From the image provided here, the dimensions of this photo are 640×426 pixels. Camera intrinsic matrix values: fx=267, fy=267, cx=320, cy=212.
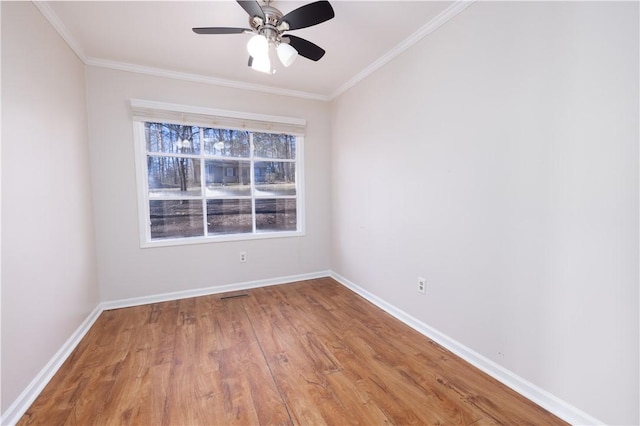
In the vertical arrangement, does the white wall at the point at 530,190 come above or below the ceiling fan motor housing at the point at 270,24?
below

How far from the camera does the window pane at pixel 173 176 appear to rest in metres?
3.02

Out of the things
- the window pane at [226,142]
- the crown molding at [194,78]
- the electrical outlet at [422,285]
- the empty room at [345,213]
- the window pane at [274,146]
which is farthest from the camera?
the window pane at [274,146]

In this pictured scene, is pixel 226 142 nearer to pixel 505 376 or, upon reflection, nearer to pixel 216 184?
pixel 216 184

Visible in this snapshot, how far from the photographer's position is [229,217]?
3426mm

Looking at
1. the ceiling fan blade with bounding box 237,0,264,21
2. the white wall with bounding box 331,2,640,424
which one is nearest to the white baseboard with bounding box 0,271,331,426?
the white wall with bounding box 331,2,640,424

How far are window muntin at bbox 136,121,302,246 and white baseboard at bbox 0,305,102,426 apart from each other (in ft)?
3.29

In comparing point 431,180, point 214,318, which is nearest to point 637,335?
point 431,180

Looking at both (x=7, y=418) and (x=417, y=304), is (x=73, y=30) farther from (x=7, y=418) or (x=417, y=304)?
(x=417, y=304)

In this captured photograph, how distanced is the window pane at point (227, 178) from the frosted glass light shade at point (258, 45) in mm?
1797

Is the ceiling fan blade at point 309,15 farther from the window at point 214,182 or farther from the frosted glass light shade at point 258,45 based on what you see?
the window at point 214,182

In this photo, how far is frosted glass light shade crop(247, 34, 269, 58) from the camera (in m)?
1.73

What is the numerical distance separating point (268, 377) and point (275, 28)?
2350 millimetres

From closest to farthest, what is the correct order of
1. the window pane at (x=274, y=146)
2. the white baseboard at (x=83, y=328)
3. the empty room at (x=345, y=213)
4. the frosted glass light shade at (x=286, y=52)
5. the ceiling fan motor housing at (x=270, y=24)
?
the empty room at (x=345, y=213) → the white baseboard at (x=83, y=328) → the ceiling fan motor housing at (x=270, y=24) → the frosted glass light shade at (x=286, y=52) → the window pane at (x=274, y=146)

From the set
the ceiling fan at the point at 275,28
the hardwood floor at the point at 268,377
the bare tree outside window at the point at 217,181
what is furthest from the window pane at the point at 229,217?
the ceiling fan at the point at 275,28
